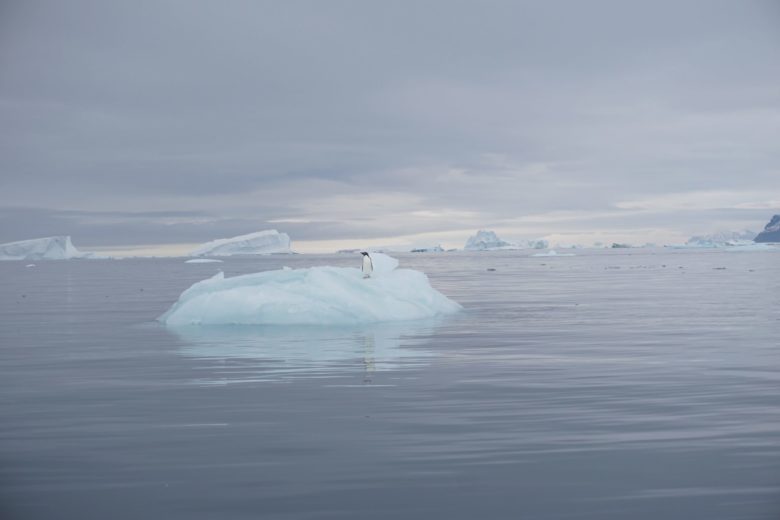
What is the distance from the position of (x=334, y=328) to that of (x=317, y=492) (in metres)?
17.9

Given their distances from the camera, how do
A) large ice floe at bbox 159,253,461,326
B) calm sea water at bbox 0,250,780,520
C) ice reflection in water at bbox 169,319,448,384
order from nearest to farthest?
1. calm sea water at bbox 0,250,780,520
2. ice reflection in water at bbox 169,319,448,384
3. large ice floe at bbox 159,253,461,326

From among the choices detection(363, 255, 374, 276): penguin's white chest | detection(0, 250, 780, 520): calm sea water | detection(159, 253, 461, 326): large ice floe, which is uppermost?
detection(363, 255, 374, 276): penguin's white chest

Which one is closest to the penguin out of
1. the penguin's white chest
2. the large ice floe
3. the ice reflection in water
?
the penguin's white chest

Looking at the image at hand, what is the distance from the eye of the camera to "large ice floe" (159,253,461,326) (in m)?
26.8

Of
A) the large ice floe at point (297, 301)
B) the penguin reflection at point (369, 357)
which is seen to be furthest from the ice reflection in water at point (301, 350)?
the large ice floe at point (297, 301)

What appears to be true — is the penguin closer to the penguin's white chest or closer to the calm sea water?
the penguin's white chest

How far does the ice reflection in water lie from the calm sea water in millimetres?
103

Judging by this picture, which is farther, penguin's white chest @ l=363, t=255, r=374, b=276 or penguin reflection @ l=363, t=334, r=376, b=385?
penguin's white chest @ l=363, t=255, r=374, b=276

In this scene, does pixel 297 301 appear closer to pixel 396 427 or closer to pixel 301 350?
pixel 301 350

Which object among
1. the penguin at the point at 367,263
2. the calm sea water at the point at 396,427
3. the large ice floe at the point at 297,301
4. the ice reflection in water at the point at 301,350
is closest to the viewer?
the calm sea water at the point at 396,427

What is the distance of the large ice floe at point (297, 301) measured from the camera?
87.9 ft

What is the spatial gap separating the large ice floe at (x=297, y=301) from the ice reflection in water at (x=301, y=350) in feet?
Answer: 2.08

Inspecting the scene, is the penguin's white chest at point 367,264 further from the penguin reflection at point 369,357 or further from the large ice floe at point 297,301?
the penguin reflection at point 369,357

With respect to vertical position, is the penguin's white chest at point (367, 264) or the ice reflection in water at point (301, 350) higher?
the penguin's white chest at point (367, 264)
